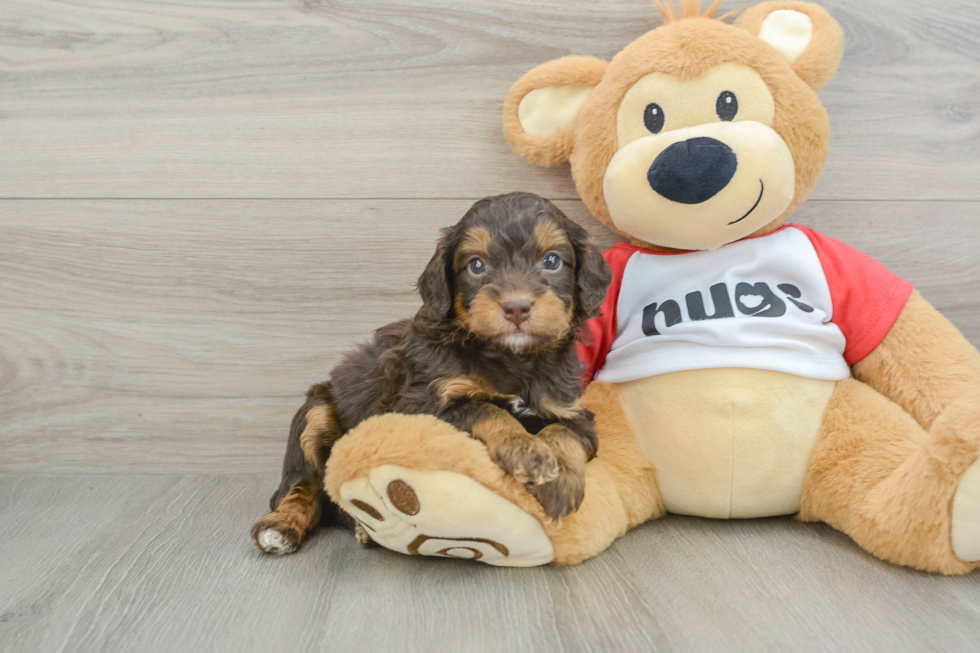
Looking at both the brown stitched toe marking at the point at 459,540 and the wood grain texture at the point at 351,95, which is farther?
the wood grain texture at the point at 351,95

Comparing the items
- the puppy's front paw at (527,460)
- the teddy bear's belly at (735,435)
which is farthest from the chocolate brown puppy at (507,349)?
the teddy bear's belly at (735,435)

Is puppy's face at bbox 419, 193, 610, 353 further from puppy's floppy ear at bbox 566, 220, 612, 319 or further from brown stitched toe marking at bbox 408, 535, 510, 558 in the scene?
brown stitched toe marking at bbox 408, 535, 510, 558

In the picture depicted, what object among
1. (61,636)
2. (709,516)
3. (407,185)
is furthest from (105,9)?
(709,516)

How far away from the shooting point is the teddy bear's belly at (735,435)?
168 centimetres

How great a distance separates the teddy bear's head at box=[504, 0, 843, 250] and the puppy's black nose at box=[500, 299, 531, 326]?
1.72 feet

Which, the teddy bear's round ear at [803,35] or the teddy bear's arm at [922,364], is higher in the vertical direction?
the teddy bear's round ear at [803,35]

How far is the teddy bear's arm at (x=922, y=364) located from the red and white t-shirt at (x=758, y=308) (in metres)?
0.03

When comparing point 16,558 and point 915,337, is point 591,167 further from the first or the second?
point 16,558

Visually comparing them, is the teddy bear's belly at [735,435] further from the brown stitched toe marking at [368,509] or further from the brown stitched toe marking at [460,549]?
the brown stitched toe marking at [368,509]

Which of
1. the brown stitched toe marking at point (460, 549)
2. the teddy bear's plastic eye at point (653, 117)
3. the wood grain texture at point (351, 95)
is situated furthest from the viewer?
the wood grain texture at point (351, 95)

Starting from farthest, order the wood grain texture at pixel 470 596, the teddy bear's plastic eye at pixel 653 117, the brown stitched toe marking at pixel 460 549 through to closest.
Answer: the teddy bear's plastic eye at pixel 653 117, the brown stitched toe marking at pixel 460 549, the wood grain texture at pixel 470 596

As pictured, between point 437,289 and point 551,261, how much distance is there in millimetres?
274

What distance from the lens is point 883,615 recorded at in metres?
1.31

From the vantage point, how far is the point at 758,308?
1.76m
